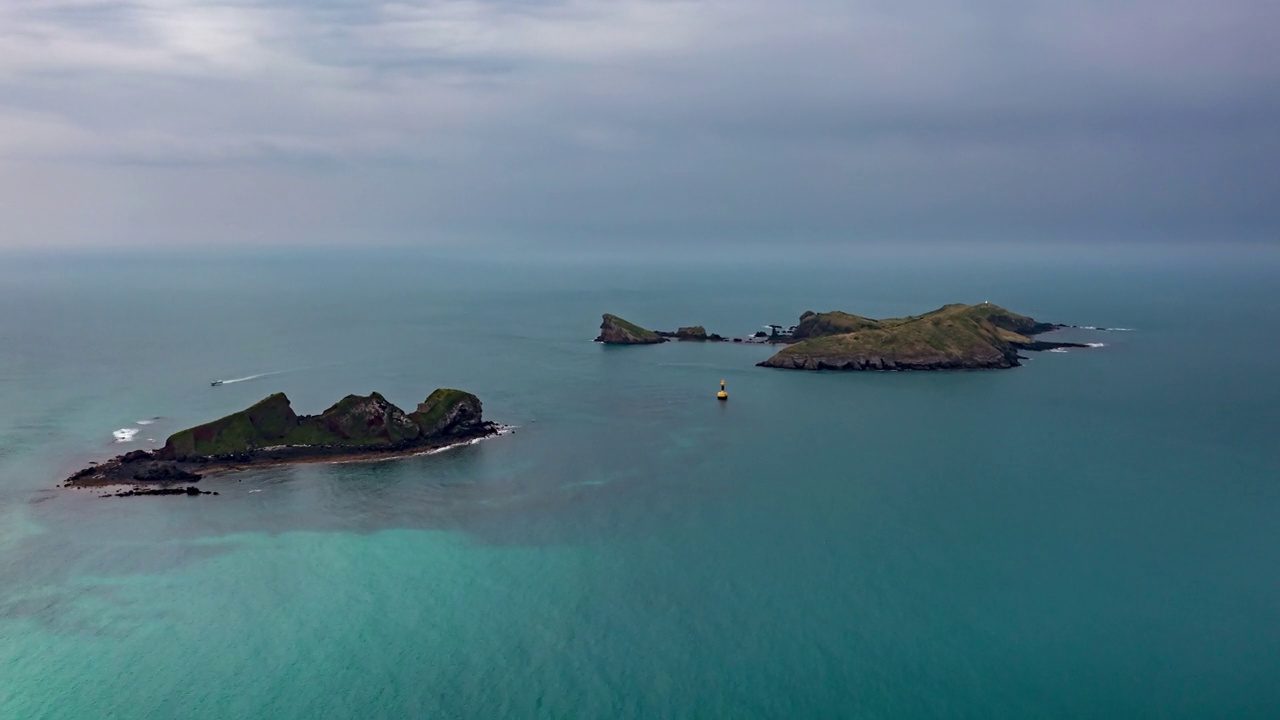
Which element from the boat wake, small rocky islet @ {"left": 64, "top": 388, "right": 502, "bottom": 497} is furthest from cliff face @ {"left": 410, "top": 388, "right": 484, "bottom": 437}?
the boat wake

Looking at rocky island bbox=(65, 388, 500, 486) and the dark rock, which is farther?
rocky island bbox=(65, 388, 500, 486)

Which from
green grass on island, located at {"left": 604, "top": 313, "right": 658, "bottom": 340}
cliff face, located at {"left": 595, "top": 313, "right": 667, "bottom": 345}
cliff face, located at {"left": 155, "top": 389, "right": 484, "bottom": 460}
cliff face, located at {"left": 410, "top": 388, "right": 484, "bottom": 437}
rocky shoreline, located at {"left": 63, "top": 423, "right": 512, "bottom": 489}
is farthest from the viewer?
green grass on island, located at {"left": 604, "top": 313, "right": 658, "bottom": 340}

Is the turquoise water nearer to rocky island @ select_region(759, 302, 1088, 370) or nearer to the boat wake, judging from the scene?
the boat wake

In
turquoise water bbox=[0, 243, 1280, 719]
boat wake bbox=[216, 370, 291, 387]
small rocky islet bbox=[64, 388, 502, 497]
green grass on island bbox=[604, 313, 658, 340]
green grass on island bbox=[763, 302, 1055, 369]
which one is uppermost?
green grass on island bbox=[604, 313, 658, 340]

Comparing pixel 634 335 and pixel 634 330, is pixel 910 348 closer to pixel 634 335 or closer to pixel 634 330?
pixel 634 335

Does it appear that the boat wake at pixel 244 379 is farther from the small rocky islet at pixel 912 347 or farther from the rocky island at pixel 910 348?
the rocky island at pixel 910 348

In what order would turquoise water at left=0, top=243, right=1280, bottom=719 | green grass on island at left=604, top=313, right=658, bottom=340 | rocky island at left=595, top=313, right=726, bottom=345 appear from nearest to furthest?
1. turquoise water at left=0, top=243, right=1280, bottom=719
2. rocky island at left=595, top=313, right=726, bottom=345
3. green grass on island at left=604, top=313, right=658, bottom=340

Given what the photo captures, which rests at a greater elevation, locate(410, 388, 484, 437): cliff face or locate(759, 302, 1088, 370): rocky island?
locate(759, 302, 1088, 370): rocky island

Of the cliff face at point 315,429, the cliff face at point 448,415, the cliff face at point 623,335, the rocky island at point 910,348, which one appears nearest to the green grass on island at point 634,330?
the cliff face at point 623,335

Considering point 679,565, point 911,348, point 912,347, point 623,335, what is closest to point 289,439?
point 679,565
